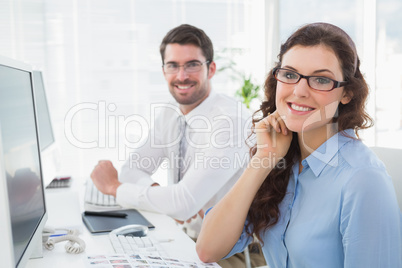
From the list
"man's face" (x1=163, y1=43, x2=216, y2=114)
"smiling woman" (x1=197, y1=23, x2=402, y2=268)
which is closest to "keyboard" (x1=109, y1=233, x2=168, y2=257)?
"smiling woman" (x1=197, y1=23, x2=402, y2=268)

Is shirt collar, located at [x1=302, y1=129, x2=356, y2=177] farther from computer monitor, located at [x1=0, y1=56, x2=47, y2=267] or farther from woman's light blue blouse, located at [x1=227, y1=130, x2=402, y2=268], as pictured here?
computer monitor, located at [x1=0, y1=56, x2=47, y2=267]

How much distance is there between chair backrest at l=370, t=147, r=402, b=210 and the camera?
1100mm

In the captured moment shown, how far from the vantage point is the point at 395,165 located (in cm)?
112

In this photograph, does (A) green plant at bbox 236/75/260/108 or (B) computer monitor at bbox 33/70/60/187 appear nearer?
(B) computer monitor at bbox 33/70/60/187

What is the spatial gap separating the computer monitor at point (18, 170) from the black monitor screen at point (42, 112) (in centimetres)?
74

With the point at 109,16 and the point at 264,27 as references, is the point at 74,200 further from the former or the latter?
the point at 264,27

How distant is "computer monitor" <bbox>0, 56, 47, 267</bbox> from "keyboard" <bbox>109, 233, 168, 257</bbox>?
235mm

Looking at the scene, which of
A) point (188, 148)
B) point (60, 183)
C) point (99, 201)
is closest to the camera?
point (99, 201)

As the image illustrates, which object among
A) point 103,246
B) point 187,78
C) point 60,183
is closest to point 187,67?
point 187,78

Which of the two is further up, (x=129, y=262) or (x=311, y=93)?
(x=311, y=93)

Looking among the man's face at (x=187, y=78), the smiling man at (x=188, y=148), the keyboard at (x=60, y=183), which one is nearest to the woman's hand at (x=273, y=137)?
the smiling man at (x=188, y=148)

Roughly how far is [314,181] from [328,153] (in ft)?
0.30

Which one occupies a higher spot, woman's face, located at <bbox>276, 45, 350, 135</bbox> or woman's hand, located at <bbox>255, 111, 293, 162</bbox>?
woman's face, located at <bbox>276, 45, 350, 135</bbox>

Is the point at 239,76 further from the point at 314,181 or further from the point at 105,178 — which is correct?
the point at 314,181
